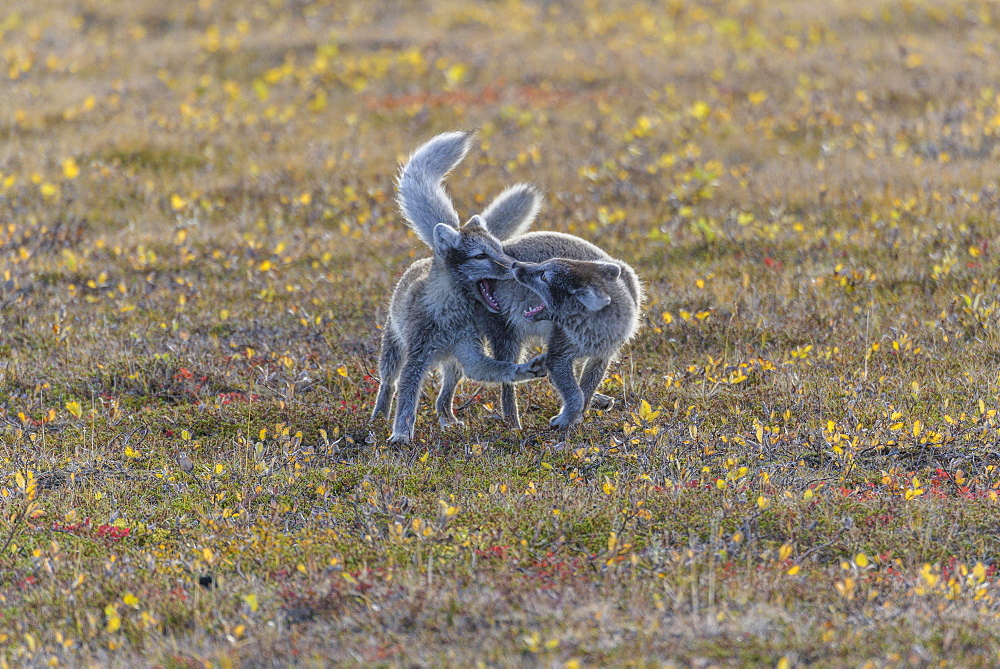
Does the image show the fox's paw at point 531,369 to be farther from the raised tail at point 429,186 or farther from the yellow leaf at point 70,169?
the yellow leaf at point 70,169

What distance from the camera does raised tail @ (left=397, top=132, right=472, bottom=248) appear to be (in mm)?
8164

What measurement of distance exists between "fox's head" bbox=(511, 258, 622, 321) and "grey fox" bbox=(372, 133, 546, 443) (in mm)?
253

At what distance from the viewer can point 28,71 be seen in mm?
19594

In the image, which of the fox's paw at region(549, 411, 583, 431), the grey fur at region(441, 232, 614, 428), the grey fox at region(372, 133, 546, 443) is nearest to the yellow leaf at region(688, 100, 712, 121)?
the grey fur at region(441, 232, 614, 428)

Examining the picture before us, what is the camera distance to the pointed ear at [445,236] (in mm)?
7602

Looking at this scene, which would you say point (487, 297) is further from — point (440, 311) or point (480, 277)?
point (440, 311)

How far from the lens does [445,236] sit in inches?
301

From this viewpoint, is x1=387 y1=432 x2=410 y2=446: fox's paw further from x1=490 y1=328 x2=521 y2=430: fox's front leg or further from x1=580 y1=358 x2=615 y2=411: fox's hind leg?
x1=580 y1=358 x2=615 y2=411: fox's hind leg

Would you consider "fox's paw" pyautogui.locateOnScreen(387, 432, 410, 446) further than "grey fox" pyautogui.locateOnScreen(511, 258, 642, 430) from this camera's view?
Yes

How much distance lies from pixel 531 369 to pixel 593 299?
678 mm

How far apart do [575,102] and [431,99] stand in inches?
99.8

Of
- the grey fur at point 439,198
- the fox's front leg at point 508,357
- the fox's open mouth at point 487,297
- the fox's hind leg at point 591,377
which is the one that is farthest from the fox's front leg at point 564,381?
the grey fur at point 439,198

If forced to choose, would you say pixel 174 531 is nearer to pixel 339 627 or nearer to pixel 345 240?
pixel 339 627

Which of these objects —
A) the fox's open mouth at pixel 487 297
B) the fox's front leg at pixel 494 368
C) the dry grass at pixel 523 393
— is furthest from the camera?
the fox's open mouth at pixel 487 297
